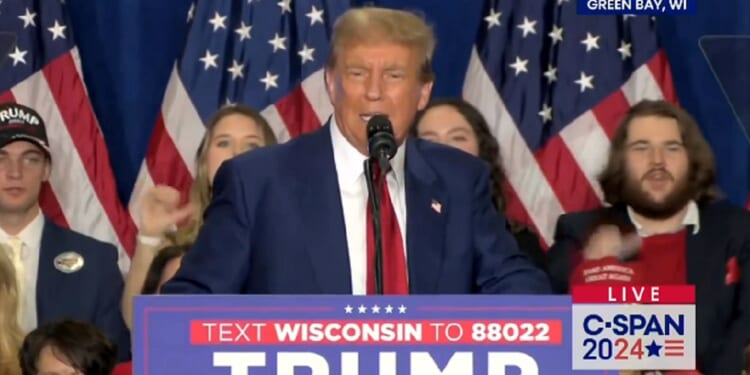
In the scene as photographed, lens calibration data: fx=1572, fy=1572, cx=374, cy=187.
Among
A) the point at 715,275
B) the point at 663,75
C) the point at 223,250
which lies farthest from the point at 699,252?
the point at 223,250

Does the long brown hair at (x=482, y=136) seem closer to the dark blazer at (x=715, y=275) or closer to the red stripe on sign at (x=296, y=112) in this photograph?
the dark blazer at (x=715, y=275)

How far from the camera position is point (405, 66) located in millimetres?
2373

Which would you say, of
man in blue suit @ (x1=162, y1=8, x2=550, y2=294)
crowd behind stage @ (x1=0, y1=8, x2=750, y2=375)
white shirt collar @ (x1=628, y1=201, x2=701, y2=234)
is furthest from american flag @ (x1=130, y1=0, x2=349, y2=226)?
man in blue suit @ (x1=162, y1=8, x2=550, y2=294)

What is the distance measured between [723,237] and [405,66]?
1.81 m

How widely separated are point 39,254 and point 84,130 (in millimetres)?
496

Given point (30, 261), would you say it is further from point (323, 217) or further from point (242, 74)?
point (323, 217)

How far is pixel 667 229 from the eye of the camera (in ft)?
13.0

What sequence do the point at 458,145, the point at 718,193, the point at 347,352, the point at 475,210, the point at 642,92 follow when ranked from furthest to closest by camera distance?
the point at 642,92, the point at 718,193, the point at 458,145, the point at 475,210, the point at 347,352

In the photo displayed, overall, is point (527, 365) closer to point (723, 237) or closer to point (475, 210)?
point (475, 210)

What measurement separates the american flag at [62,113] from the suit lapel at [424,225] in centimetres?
200

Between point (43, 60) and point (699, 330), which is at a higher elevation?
point (43, 60)

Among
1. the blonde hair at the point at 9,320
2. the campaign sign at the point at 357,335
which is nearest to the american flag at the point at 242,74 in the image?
the blonde hair at the point at 9,320

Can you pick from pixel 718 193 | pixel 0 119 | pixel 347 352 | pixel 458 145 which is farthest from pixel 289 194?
pixel 718 193

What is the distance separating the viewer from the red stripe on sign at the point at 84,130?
4.23m
